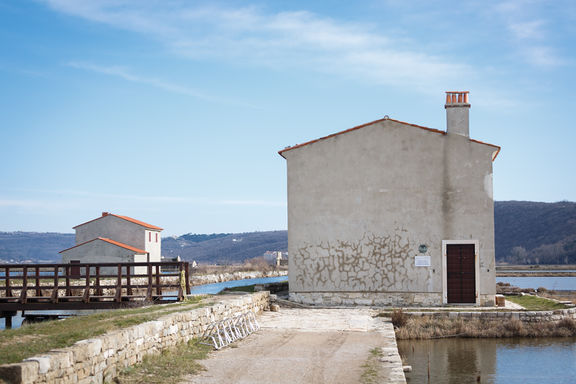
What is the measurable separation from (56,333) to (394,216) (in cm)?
1636

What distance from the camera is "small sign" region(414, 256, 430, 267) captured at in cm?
2481

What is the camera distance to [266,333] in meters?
18.2

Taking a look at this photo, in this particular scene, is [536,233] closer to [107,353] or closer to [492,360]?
[492,360]

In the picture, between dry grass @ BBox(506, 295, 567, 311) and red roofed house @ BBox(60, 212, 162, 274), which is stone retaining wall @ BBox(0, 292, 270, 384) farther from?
red roofed house @ BBox(60, 212, 162, 274)

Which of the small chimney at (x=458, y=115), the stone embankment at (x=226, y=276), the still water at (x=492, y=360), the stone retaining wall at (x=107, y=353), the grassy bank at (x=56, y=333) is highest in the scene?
the small chimney at (x=458, y=115)

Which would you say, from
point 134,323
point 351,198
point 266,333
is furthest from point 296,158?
point 134,323

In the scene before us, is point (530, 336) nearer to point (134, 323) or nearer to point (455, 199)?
point (455, 199)

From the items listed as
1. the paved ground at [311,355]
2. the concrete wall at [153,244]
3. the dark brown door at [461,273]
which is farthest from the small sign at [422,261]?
the concrete wall at [153,244]

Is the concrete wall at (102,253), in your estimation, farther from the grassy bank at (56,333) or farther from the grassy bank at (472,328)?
the grassy bank at (56,333)

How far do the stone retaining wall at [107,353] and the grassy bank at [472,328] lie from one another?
23.3 ft

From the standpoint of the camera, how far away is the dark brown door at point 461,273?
80.5 ft

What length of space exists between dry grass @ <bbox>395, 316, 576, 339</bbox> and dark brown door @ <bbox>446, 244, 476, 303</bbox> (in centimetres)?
293

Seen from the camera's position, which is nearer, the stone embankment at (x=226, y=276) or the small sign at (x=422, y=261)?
the small sign at (x=422, y=261)

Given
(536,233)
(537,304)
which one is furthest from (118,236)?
(536,233)
